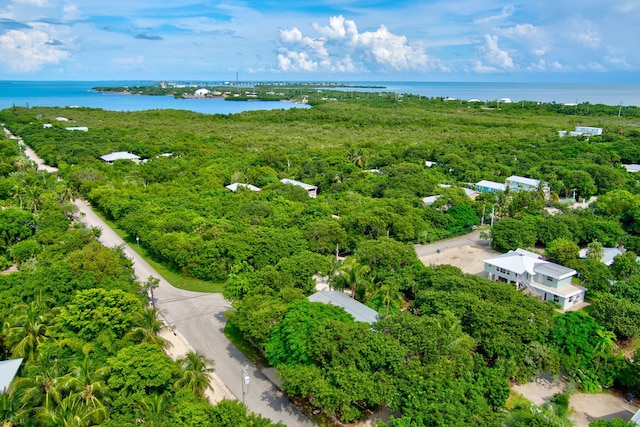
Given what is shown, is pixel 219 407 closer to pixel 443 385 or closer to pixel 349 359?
pixel 349 359

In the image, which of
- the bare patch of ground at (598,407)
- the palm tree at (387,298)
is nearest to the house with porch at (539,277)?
the bare patch of ground at (598,407)

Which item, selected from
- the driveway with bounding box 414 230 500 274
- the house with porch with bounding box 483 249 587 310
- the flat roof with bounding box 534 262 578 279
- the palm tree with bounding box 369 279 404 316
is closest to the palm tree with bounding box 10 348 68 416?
the palm tree with bounding box 369 279 404 316

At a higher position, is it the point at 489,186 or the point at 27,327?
the point at 489,186

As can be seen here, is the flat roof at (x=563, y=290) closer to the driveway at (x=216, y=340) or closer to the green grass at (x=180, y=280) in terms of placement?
the driveway at (x=216, y=340)

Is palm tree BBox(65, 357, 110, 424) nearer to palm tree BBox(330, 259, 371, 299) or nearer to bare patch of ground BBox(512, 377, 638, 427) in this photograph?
palm tree BBox(330, 259, 371, 299)

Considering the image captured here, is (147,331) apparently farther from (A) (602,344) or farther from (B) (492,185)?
(B) (492,185)

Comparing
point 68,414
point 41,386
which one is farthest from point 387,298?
point 41,386
